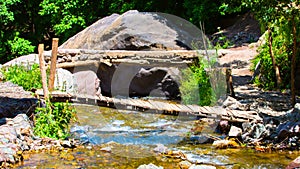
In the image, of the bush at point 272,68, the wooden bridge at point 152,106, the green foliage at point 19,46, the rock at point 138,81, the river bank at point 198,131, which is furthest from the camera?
the green foliage at point 19,46

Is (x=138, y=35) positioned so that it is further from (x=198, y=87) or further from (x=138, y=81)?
(x=198, y=87)

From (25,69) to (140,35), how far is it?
10.9ft

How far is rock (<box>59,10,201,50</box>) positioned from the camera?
12227mm

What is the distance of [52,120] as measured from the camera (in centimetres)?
800

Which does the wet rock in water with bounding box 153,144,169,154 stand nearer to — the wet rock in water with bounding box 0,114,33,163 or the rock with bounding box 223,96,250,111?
the rock with bounding box 223,96,250,111

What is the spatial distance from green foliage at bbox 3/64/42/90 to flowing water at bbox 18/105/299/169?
1.39 metres

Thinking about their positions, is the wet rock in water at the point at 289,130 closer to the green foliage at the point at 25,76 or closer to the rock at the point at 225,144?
the rock at the point at 225,144

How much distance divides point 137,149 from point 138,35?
17.6 feet

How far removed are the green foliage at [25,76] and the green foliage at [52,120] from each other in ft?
6.17

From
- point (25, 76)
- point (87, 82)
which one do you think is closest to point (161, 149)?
point (25, 76)

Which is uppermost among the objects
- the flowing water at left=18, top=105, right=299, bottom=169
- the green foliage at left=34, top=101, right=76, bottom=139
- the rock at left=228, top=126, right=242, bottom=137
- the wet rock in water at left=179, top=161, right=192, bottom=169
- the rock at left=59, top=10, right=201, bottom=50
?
the rock at left=59, top=10, right=201, bottom=50

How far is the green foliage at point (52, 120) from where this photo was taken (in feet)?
26.0

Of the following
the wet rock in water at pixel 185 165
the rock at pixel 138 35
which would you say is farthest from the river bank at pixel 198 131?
the rock at pixel 138 35

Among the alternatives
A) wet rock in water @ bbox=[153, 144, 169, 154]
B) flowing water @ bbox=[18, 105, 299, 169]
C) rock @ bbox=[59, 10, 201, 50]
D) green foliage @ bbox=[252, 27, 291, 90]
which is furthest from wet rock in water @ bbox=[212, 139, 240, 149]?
rock @ bbox=[59, 10, 201, 50]
